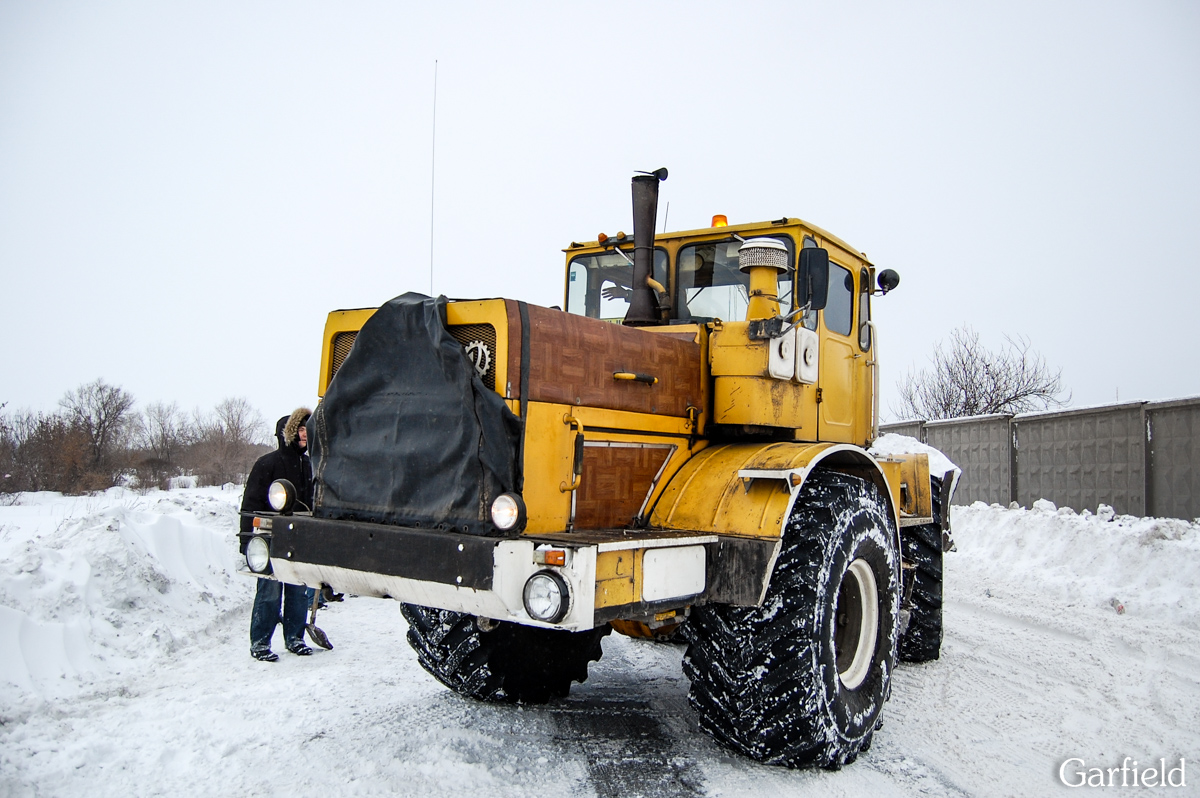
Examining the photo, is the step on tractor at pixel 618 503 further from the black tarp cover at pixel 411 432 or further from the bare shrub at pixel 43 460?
the bare shrub at pixel 43 460

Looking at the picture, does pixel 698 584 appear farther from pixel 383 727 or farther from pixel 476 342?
pixel 383 727

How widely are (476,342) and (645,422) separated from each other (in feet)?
3.33

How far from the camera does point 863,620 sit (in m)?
4.73

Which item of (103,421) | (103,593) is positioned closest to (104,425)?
(103,421)

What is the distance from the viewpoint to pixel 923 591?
6434 millimetres

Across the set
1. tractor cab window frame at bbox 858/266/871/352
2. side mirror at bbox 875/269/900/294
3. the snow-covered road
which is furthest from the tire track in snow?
side mirror at bbox 875/269/900/294

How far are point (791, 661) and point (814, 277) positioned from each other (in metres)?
2.07

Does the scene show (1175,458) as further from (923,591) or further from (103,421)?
(103,421)

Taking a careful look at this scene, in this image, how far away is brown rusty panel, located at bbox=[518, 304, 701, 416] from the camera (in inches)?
144

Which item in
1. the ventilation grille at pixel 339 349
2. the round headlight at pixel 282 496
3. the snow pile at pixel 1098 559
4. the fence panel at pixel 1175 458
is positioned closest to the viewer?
the round headlight at pixel 282 496

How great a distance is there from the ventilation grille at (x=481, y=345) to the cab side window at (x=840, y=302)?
2.61m

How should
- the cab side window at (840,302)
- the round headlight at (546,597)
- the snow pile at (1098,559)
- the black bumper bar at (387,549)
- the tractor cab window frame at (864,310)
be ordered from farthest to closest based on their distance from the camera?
the snow pile at (1098,559)
the tractor cab window frame at (864,310)
the cab side window at (840,302)
the black bumper bar at (387,549)
the round headlight at (546,597)

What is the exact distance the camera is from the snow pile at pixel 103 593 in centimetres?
512

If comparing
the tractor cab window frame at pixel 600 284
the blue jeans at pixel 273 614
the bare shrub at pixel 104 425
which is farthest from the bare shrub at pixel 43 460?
the tractor cab window frame at pixel 600 284
